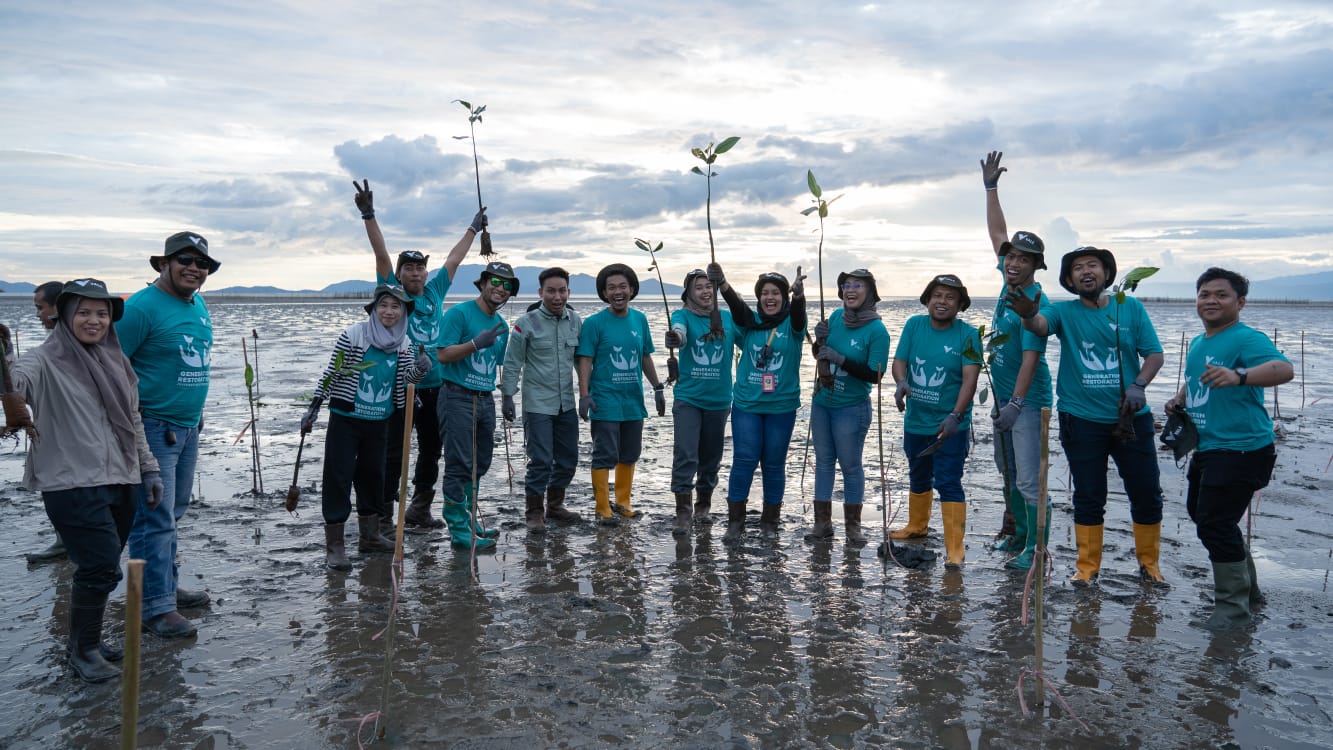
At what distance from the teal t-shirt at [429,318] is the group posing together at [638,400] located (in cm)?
2

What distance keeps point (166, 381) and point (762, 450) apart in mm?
4382

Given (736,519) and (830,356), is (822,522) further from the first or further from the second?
(830,356)

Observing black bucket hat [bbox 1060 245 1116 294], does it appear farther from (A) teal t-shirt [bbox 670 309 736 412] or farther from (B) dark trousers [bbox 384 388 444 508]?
(B) dark trousers [bbox 384 388 444 508]

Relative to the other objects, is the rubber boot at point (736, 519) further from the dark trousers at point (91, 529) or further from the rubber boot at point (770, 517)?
Result: the dark trousers at point (91, 529)

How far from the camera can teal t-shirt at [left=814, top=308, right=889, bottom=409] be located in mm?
6637

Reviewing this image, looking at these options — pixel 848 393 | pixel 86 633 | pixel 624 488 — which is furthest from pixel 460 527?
pixel 848 393

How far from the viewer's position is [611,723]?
3.83 m

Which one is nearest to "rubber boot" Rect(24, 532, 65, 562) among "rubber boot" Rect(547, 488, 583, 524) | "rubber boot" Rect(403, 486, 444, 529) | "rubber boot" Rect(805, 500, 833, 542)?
"rubber boot" Rect(403, 486, 444, 529)

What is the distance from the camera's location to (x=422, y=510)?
23.8 ft

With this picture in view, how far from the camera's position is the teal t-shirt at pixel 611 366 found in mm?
7281

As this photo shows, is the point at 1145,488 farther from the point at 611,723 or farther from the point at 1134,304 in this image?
the point at 611,723

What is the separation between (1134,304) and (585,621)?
426 cm

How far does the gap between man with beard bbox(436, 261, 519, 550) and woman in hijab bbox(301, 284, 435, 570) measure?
1.46 ft

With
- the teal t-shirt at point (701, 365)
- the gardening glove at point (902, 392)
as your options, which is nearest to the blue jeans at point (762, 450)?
the teal t-shirt at point (701, 365)
